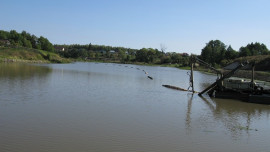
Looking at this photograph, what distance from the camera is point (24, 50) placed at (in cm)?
10506

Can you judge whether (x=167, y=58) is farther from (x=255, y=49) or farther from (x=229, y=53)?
(x=255, y=49)

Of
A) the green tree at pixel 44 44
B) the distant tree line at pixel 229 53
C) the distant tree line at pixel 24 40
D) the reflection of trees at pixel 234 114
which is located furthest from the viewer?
the green tree at pixel 44 44

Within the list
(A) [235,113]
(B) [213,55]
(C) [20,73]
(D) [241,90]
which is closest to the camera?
(A) [235,113]

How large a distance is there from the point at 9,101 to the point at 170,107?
11.8 metres

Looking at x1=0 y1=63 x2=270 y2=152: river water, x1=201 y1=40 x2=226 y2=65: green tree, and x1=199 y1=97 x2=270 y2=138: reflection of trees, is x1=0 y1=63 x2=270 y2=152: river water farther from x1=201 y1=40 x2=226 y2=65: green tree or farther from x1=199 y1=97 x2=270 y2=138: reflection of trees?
x1=201 y1=40 x2=226 y2=65: green tree

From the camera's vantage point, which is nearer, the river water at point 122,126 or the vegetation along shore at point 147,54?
the river water at point 122,126

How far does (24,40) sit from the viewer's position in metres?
127

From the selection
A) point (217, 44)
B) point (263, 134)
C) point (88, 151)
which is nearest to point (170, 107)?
point (263, 134)

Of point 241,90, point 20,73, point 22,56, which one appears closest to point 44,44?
point 22,56

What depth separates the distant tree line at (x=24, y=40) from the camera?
12136cm

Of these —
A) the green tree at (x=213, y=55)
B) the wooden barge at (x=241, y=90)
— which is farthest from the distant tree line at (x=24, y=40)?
the wooden barge at (x=241, y=90)

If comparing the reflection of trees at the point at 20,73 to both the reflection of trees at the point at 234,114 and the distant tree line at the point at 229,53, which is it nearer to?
the reflection of trees at the point at 234,114

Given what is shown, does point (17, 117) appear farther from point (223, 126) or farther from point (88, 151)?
point (223, 126)

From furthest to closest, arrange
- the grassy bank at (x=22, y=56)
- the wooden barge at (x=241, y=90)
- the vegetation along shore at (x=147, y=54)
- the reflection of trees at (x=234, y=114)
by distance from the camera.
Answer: the grassy bank at (x=22, y=56) → the vegetation along shore at (x=147, y=54) → the wooden barge at (x=241, y=90) → the reflection of trees at (x=234, y=114)
